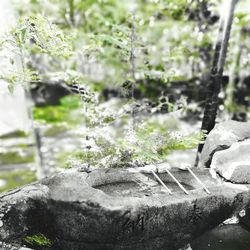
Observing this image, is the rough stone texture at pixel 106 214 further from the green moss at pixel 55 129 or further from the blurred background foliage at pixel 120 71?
the green moss at pixel 55 129

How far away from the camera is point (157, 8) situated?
7188 mm

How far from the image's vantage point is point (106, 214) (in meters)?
2.74

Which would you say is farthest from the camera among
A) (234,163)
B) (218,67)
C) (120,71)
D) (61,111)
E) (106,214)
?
(61,111)

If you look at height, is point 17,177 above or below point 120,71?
below

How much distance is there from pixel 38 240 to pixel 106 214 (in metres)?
0.97

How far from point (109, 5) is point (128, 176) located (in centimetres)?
516

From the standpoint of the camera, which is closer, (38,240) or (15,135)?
(38,240)

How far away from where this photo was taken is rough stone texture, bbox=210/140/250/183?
351cm

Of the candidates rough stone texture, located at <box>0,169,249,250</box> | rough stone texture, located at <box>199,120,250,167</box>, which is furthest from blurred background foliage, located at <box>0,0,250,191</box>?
rough stone texture, located at <box>0,169,249,250</box>

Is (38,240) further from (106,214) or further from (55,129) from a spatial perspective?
(55,129)

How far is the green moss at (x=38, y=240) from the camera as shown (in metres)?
3.10

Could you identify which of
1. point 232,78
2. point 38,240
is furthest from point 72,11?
point 38,240

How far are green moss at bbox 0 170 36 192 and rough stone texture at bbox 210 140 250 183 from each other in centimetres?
459

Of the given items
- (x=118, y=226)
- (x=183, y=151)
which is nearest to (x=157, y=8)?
(x=183, y=151)
